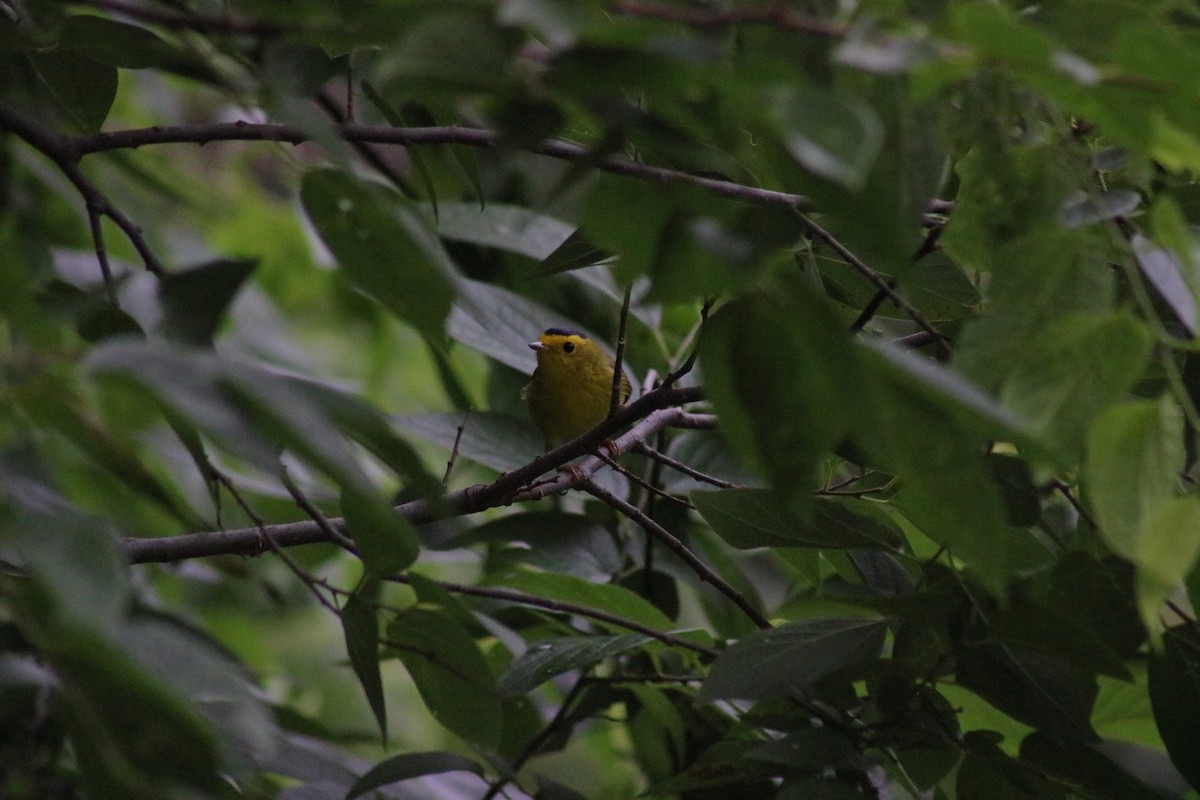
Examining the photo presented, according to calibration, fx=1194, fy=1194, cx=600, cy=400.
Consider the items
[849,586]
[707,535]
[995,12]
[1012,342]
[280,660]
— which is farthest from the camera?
[280,660]

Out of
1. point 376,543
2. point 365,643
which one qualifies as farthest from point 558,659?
point 376,543

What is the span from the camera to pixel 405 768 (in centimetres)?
165

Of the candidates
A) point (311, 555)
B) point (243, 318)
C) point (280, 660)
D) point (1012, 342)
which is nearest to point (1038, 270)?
point (1012, 342)

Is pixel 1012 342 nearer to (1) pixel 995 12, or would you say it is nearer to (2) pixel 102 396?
(1) pixel 995 12

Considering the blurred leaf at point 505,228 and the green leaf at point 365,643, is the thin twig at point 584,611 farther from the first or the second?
the blurred leaf at point 505,228

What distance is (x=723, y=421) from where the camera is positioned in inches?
36.3

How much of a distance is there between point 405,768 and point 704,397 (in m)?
0.74

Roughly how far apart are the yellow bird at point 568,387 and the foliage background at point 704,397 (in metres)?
1.05

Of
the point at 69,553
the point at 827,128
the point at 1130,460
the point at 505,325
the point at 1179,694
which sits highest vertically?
the point at 827,128

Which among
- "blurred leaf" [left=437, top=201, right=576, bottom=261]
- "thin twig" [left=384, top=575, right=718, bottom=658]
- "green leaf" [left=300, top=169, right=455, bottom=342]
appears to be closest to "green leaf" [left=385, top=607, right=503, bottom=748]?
"thin twig" [left=384, top=575, right=718, bottom=658]

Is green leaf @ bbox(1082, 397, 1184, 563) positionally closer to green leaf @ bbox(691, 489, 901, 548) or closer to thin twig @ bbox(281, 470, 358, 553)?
green leaf @ bbox(691, 489, 901, 548)

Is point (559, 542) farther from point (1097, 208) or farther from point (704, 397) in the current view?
point (1097, 208)

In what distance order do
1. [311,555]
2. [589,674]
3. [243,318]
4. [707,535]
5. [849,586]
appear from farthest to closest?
[243,318]
[311,555]
[707,535]
[589,674]
[849,586]

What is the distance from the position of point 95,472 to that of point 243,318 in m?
1.96
